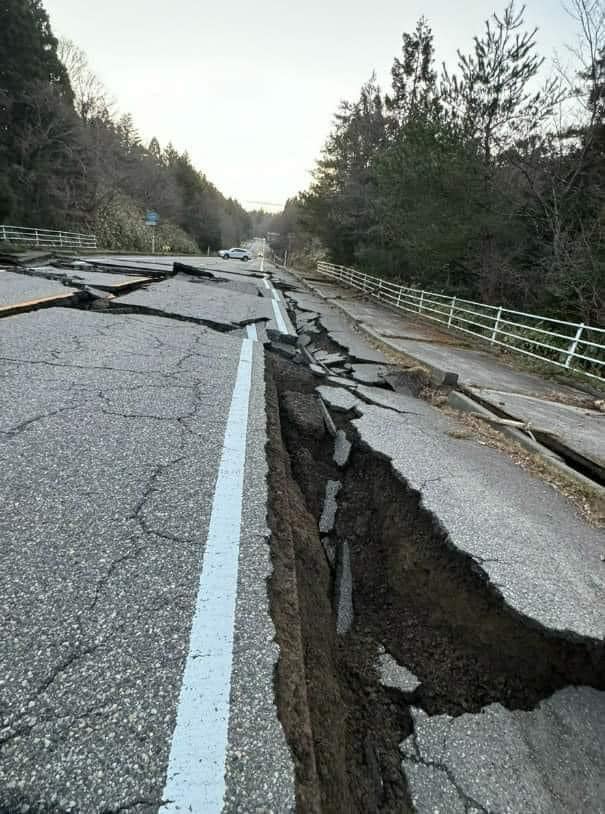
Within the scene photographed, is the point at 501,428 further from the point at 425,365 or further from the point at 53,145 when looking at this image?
the point at 53,145

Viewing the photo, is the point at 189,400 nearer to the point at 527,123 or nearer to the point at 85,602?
the point at 85,602

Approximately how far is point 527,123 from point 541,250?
431cm

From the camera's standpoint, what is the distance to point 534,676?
5.97 ft

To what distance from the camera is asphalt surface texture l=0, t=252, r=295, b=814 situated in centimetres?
103

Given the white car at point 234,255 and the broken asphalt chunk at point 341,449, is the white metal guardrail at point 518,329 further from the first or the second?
the white car at point 234,255

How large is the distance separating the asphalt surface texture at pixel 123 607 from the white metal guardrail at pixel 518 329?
6.77 m

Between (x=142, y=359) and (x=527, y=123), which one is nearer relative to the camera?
(x=142, y=359)

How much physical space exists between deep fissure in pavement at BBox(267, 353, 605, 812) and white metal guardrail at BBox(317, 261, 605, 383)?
5.86 m

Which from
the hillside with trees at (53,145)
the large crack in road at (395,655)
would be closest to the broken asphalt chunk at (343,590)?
the large crack in road at (395,655)

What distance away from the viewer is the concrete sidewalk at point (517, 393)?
426 centimetres

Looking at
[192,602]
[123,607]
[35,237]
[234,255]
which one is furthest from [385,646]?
[234,255]

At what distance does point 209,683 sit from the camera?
50.4 inches

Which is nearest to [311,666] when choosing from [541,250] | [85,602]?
[85,602]

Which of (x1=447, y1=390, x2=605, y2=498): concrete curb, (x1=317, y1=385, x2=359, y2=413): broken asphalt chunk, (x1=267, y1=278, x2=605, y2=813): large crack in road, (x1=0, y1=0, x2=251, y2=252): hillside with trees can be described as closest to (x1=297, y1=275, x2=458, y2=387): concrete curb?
(x1=447, y1=390, x2=605, y2=498): concrete curb
